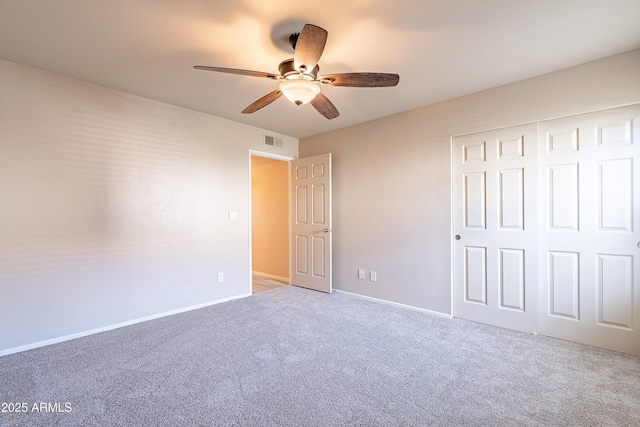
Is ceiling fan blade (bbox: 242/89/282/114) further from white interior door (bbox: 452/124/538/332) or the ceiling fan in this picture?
white interior door (bbox: 452/124/538/332)

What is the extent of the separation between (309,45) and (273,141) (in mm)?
2890

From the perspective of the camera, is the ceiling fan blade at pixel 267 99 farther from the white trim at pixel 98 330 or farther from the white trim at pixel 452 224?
the white trim at pixel 98 330

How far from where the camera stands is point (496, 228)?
3031mm

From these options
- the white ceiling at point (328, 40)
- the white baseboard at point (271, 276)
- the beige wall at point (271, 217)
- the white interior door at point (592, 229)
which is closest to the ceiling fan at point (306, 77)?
Answer: the white ceiling at point (328, 40)

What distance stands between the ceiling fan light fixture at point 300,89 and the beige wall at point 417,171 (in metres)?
1.82

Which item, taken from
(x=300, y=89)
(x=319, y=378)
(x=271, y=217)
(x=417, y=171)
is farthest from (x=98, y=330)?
(x=417, y=171)

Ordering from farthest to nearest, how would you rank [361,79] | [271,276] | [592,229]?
[271,276]
[592,229]
[361,79]

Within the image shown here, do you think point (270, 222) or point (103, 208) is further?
point (270, 222)

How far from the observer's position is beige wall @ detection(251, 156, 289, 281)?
17.3ft

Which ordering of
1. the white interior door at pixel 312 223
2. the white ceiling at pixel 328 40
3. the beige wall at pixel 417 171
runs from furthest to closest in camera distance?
1. the white interior door at pixel 312 223
2. the beige wall at pixel 417 171
3. the white ceiling at pixel 328 40

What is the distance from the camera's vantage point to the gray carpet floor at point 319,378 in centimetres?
168

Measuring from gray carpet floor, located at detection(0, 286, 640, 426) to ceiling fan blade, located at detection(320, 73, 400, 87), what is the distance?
2.11m

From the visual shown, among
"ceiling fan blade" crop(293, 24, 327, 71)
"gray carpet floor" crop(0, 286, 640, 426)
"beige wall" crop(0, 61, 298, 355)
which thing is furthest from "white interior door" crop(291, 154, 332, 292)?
"ceiling fan blade" crop(293, 24, 327, 71)

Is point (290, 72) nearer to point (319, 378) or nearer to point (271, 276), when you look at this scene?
point (319, 378)
